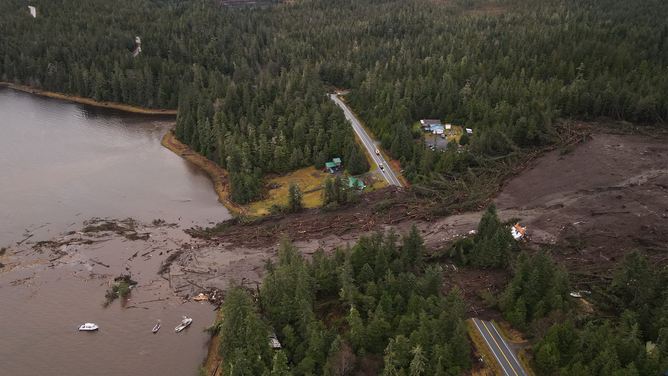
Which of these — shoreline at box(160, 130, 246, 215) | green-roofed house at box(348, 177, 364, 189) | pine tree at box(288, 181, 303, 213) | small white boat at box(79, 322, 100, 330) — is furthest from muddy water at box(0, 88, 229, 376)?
green-roofed house at box(348, 177, 364, 189)

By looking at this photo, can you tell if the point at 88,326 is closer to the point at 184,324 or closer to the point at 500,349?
the point at 184,324

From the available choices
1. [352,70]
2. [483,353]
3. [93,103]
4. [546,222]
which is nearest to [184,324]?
[483,353]

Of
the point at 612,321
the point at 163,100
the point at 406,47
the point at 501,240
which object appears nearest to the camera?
the point at 612,321

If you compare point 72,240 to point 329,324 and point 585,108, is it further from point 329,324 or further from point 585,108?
point 585,108

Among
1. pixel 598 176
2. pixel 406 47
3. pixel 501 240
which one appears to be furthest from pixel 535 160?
pixel 406 47

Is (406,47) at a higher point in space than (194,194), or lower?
higher

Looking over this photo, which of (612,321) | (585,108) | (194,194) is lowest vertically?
(194,194)

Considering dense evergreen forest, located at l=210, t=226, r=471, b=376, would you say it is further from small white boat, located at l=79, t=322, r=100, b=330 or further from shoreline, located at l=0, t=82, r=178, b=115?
shoreline, located at l=0, t=82, r=178, b=115
